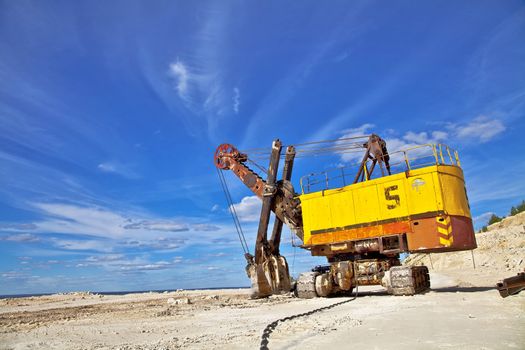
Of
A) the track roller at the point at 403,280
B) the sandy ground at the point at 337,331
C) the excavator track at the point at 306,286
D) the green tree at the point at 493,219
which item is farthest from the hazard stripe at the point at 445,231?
the green tree at the point at 493,219

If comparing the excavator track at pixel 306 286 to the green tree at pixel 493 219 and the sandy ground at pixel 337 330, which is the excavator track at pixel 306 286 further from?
the green tree at pixel 493 219

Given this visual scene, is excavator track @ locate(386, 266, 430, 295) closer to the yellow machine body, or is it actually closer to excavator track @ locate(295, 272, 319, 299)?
the yellow machine body

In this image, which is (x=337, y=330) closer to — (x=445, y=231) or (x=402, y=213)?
(x=445, y=231)

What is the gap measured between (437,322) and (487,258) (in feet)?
83.1

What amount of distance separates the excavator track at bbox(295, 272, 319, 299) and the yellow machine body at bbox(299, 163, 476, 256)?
110 centimetres

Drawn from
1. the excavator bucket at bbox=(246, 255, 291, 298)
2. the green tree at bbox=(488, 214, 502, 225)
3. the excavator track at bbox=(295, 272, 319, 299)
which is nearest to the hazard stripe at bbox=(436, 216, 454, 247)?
the excavator track at bbox=(295, 272, 319, 299)

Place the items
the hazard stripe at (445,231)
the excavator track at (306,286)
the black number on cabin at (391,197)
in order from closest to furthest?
the hazard stripe at (445,231) → the black number on cabin at (391,197) → the excavator track at (306,286)

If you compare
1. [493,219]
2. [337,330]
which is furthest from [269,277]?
[493,219]

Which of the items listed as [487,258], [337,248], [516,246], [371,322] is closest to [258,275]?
[337,248]

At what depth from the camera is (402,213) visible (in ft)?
43.0

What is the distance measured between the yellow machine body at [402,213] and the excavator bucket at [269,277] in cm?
215

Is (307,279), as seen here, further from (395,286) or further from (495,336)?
(495,336)

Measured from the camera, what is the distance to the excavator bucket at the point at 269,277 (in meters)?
16.3

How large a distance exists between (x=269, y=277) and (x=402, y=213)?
6.53 m
